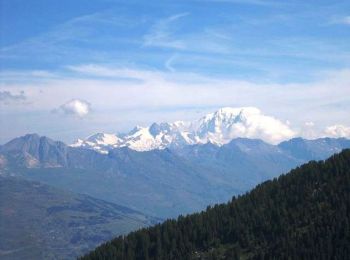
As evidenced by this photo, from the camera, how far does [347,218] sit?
199375 mm

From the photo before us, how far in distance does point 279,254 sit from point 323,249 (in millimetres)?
15793

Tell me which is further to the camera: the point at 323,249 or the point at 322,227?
the point at 322,227

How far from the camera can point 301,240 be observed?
198000 mm

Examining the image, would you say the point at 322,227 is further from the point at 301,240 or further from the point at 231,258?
the point at 231,258

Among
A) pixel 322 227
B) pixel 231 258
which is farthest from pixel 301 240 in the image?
pixel 231 258

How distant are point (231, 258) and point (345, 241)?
40.6m

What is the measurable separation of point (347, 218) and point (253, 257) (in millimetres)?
37249

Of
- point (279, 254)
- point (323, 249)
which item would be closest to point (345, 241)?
point (323, 249)

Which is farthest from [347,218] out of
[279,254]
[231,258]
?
[231,258]

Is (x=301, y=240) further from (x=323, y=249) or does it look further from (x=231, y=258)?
(x=231, y=258)

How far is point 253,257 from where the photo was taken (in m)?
198

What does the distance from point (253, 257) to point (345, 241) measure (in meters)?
32.9

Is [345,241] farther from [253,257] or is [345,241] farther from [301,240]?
[253,257]

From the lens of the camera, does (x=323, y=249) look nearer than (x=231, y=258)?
Yes
